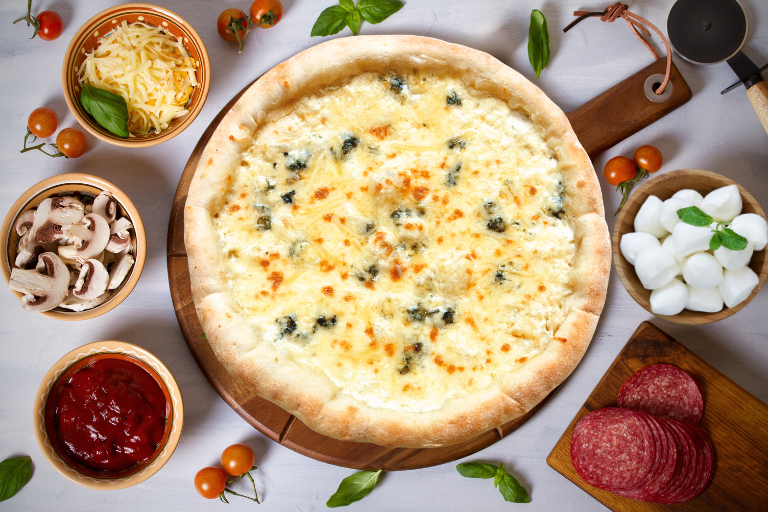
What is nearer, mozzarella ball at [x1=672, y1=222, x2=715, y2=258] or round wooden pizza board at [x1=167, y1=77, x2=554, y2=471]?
mozzarella ball at [x1=672, y1=222, x2=715, y2=258]

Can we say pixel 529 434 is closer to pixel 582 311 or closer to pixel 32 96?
pixel 582 311

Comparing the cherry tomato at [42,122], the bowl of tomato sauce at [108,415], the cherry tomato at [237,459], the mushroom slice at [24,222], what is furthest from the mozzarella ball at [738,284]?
the cherry tomato at [42,122]

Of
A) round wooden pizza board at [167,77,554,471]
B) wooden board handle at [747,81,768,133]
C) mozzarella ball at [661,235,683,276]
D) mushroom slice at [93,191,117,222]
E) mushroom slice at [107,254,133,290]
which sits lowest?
round wooden pizza board at [167,77,554,471]

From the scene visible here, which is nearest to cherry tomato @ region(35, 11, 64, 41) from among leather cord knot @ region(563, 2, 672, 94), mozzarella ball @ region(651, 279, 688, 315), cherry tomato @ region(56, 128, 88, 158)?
cherry tomato @ region(56, 128, 88, 158)

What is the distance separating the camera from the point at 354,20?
300 cm

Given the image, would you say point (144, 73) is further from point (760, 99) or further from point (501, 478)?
point (760, 99)

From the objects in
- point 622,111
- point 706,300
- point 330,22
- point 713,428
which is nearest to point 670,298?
point 706,300

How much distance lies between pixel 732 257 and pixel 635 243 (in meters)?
0.44

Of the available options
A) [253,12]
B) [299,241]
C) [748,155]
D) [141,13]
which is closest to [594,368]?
[748,155]

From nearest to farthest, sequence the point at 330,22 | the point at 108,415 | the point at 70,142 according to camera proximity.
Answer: the point at 108,415 → the point at 330,22 → the point at 70,142

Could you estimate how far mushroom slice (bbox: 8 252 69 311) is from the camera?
2.70 metres

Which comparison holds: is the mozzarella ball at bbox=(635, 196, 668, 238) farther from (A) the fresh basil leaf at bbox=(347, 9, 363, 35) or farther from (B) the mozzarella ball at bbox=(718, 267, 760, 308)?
(A) the fresh basil leaf at bbox=(347, 9, 363, 35)

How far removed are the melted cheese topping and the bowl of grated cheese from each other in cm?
52

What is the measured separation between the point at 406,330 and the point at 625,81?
2.06 meters
